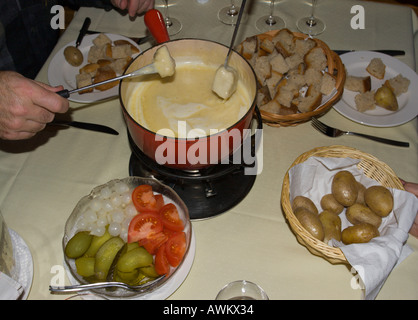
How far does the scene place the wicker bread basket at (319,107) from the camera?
1.35 meters

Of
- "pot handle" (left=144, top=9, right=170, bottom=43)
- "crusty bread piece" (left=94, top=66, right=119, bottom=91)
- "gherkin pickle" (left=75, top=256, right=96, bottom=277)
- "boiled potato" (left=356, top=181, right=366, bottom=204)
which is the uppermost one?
"pot handle" (left=144, top=9, right=170, bottom=43)

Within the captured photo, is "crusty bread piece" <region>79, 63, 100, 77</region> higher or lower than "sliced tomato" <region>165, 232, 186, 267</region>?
higher

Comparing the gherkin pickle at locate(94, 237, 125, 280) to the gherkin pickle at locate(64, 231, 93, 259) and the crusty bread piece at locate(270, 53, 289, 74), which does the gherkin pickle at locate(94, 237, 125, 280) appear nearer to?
the gherkin pickle at locate(64, 231, 93, 259)

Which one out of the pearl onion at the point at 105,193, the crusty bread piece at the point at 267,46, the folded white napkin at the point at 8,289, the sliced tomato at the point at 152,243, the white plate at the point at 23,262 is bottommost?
the white plate at the point at 23,262

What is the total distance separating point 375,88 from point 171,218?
92 centimetres

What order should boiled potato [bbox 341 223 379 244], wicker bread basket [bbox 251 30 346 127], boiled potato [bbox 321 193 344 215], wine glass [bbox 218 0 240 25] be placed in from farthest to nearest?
wine glass [bbox 218 0 240 25]
wicker bread basket [bbox 251 30 346 127]
boiled potato [bbox 321 193 344 215]
boiled potato [bbox 341 223 379 244]

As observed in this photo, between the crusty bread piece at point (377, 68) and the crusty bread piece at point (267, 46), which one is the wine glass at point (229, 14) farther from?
the crusty bread piece at point (377, 68)

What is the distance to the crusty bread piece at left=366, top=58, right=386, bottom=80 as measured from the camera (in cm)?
157

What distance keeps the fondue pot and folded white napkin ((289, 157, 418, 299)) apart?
0.24 metres

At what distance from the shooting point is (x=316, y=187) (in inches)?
50.2

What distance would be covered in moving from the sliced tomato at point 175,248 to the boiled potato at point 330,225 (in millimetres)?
387

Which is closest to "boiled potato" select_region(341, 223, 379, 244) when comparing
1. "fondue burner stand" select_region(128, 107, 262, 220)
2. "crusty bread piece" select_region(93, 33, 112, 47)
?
"fondue burner stand" select_region(128, 107, 262, 220)

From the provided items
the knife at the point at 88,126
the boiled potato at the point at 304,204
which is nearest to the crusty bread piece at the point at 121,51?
the knife at the point at 88,126
